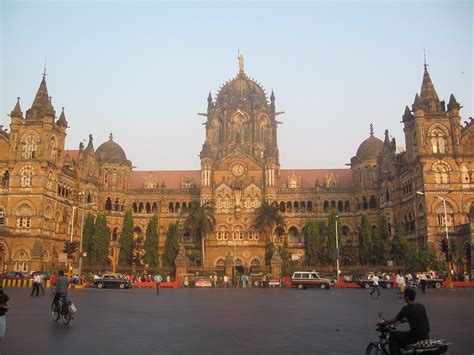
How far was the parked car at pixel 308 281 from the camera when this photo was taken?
46531 mm

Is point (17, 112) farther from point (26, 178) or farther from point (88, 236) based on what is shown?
point (88, 236)

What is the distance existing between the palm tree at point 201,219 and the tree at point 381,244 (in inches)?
890

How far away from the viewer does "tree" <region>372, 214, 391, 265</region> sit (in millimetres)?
60562

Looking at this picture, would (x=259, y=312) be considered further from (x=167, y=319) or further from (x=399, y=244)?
(x=399, y=244)

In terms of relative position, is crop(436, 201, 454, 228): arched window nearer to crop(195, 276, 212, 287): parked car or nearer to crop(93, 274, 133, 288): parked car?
crop(195, 276, 212, 287): parked car

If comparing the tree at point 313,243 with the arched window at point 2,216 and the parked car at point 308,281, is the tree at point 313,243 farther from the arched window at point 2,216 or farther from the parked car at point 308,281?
the arched window at point 2,216

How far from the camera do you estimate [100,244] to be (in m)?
65.1

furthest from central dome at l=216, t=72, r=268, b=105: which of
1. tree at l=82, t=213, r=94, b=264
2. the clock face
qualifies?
tree at l=82, t=213, r=94, b=264

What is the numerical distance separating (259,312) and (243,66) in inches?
3113

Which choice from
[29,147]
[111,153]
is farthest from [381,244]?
[29,147]

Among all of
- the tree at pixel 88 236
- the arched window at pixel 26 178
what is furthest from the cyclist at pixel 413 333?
the arched window at pixel 26 178

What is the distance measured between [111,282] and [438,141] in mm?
42076

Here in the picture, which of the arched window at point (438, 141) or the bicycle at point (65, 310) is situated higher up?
the arched window at point (438, 141)

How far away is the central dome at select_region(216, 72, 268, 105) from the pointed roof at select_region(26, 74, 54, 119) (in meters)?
32.1
